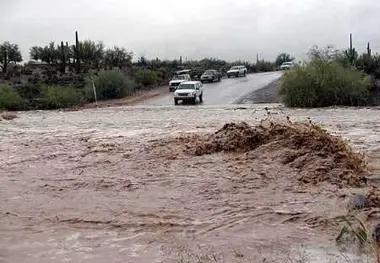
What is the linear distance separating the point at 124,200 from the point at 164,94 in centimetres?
4212

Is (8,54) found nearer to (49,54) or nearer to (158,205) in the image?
(49,54)

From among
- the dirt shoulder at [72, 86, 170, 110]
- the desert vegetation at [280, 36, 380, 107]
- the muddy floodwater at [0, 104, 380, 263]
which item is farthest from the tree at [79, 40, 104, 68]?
the muddy floodwater at [0, 104, 380, 263]

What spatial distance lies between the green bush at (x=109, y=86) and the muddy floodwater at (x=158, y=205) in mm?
29165

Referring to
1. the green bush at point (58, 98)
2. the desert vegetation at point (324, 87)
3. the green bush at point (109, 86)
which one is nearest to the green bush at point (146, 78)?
the green bush at point (109, 86)

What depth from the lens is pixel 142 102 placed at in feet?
150

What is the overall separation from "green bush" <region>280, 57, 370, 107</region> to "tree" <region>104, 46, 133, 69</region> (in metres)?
39.4

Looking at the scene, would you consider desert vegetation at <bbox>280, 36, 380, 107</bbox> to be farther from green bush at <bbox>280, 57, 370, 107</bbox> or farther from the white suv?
the white suv

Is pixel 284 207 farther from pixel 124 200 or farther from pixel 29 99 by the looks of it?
pixel 29 99

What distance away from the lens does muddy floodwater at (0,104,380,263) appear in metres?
8.49

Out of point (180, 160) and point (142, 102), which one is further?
point (142, 102)

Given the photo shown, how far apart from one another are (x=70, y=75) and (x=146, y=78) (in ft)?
27.9

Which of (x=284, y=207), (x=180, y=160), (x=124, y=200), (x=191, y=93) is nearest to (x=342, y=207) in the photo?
(x=284, y=207)

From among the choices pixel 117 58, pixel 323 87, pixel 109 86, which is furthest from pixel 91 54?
pixel 323 87

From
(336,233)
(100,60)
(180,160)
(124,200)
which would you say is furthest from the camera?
(100,60)
